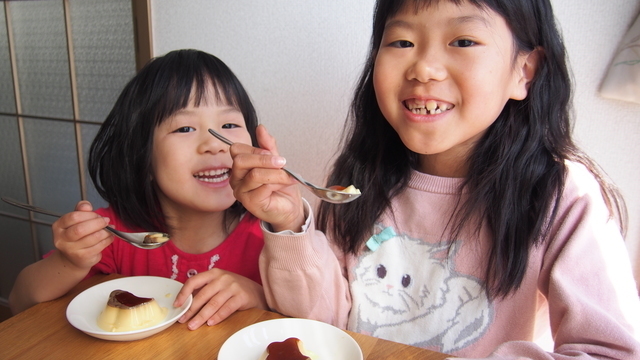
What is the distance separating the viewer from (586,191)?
32.6 inches

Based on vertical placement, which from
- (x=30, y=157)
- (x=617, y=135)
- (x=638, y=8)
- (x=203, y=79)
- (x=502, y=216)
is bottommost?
(x=30, y=157)

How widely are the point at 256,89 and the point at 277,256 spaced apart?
2.66 ft

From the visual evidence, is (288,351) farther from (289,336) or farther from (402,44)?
(402,44)

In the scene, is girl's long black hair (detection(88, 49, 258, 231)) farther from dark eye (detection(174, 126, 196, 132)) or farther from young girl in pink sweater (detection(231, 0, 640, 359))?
young girl in pink sweater (detection(231, 0, 640, 359))

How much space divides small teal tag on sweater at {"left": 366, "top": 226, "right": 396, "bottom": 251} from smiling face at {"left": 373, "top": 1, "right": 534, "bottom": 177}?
235 mm

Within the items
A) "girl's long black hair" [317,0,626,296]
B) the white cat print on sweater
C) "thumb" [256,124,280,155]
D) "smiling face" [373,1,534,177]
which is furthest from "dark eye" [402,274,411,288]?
"thumb" [256,124,280,155]

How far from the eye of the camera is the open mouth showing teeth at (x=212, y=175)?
1099 millimetres

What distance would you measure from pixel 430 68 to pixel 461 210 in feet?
1.05

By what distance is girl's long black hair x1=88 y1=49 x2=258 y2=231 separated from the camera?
110 cm

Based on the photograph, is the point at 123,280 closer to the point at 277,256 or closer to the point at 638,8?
the point at 277,256

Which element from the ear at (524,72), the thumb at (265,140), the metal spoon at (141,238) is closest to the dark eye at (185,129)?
the metal spoon at (141,238)

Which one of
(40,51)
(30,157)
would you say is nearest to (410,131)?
(40,51)

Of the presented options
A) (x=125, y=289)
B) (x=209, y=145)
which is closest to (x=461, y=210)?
(x=209, y=145)

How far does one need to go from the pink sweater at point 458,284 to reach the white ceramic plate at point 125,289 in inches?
7.5
